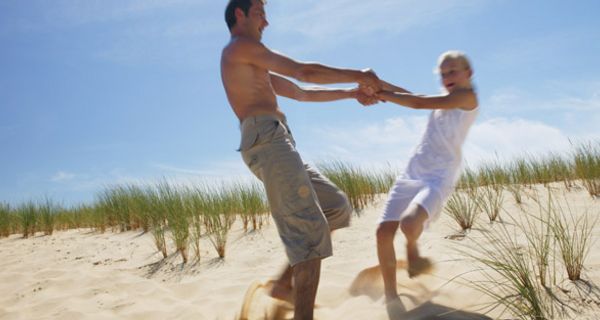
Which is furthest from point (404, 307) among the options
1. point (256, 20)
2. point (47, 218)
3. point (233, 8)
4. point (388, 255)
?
point (47, 218)

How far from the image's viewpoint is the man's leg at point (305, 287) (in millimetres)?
2473

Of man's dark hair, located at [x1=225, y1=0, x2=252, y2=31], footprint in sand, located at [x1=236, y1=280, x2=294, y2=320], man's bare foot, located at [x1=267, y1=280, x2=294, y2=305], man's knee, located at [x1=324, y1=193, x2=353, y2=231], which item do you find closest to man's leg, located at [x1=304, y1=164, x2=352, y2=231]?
man's knee, located at [x1=324, y1=193, x2=353, y2=231]

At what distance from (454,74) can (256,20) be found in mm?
1362

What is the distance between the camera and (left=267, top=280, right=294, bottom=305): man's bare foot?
3.00 m

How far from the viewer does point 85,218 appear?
34.4ft

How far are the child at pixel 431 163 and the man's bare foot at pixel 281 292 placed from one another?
2.02 ft

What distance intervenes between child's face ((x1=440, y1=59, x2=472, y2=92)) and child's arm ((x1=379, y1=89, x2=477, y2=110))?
0.08 meters

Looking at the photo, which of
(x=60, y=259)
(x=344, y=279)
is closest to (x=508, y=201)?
(x=344, y=279)

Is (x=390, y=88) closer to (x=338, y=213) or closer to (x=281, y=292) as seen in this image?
(x=338, y=213)

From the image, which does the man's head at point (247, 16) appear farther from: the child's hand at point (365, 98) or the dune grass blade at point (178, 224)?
the dune grass blade at point (178, 224)

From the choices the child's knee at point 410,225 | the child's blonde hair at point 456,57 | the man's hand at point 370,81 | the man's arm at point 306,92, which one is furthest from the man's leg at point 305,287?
the child's blonde hair at point 456,57

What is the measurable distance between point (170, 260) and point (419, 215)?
349 centimetres

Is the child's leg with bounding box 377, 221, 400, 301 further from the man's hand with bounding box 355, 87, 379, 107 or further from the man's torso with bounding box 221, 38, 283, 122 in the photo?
the man's hand with bounding box 355, 87, 379, 107

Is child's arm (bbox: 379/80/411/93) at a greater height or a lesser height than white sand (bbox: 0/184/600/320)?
greater
